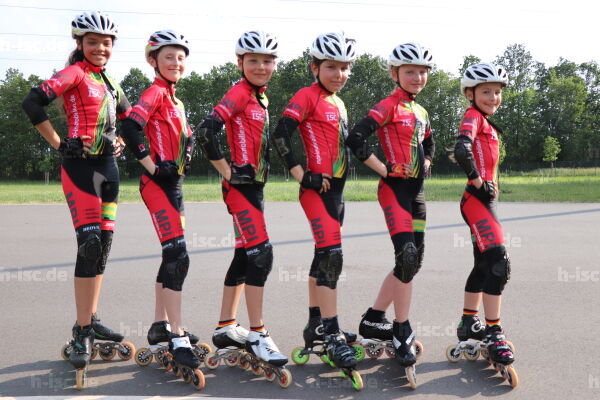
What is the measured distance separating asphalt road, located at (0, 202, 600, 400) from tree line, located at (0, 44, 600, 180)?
3234 cm

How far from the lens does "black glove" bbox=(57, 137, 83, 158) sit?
12.9 ft

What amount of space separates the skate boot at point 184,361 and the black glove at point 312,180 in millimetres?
1439

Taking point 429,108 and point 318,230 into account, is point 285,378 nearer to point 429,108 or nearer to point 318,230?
point 318,230

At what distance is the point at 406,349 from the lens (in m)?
3.83

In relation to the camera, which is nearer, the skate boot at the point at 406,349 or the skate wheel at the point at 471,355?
the skate boot at the point at 406,349

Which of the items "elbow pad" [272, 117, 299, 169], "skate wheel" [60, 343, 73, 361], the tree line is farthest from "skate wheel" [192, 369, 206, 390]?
the tree line

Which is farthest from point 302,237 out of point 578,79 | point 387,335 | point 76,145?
point 578,79

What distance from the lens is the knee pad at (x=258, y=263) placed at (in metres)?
3.94

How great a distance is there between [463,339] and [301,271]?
3.58m

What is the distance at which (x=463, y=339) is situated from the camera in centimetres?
434

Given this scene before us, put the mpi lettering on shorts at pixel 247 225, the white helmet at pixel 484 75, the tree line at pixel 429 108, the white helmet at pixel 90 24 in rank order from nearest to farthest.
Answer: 1. the mpi lettering on shorts at pixel 247 225
2. the white helmet at pixel 90 24
3. the white helmet at pixel 484 75
4. the tree line at pixel 429 108

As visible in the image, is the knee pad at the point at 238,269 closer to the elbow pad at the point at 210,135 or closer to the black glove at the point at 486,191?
the elbow pad at the point at 210,135

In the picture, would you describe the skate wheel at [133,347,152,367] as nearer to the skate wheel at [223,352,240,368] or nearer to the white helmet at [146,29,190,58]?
the skate wheel at [223,352,240,368]

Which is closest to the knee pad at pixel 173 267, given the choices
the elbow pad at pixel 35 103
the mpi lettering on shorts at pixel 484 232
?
the elbow pad at pixel 35 103
